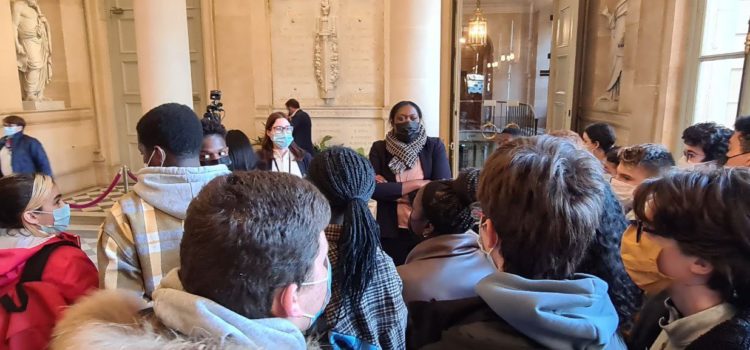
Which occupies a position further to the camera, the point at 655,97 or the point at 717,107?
the point at 655,97

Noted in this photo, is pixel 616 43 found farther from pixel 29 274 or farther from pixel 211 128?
pixel 29 274

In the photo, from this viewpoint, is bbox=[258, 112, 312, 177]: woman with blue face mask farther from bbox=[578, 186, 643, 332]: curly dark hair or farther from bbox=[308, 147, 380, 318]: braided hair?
bbox=[578, 186, 643, 332]: curly dark hair

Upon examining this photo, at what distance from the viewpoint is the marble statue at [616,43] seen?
20.3ft

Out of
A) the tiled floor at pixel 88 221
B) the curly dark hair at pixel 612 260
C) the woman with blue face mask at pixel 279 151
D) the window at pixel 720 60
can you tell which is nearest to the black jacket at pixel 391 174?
the woman with blue face mask at pixel 279 151

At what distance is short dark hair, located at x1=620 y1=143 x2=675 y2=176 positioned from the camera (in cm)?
246

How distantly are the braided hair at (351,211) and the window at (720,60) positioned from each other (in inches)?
165

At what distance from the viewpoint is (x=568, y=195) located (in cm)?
104

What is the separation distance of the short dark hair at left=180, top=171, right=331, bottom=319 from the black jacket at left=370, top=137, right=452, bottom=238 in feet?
5.95

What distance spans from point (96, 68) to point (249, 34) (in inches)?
104

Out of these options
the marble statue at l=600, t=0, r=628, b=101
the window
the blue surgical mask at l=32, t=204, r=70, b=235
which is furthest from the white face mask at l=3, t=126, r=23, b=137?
the marble statue at l=600, t=0, r=628, b=101

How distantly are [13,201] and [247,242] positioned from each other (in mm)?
1557

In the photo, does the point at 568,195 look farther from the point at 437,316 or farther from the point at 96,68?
the point at 96,68

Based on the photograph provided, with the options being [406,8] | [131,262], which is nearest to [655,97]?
[406,8]

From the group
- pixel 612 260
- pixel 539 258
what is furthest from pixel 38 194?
pixel 612 260
